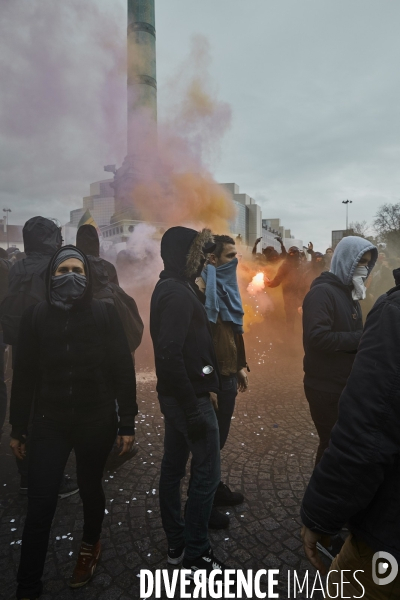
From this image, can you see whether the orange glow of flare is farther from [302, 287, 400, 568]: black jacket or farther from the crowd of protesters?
[302, 287, 400, 568]: black jacket

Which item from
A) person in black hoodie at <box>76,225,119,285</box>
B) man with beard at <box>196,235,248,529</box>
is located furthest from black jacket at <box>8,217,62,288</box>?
man with beard at <box>196,235,248,529</box>

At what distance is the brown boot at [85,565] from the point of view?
7.59 ft

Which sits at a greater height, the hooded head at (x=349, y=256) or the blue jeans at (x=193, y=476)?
the hooded head at (x=349, y=256)

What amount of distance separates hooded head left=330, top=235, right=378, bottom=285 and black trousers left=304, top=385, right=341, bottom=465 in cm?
82

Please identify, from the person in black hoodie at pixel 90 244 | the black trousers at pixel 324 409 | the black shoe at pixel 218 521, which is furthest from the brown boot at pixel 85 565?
the person in black hoodie at pixel 90 244

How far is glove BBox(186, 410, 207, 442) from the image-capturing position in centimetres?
220

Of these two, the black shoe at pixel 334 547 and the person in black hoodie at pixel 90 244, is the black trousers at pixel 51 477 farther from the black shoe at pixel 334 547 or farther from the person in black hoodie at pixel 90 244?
the person in black hoodie at pixel 90 244

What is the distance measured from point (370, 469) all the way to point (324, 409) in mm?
1518

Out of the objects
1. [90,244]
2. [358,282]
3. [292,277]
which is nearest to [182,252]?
[358,282]

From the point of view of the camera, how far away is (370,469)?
120 cm

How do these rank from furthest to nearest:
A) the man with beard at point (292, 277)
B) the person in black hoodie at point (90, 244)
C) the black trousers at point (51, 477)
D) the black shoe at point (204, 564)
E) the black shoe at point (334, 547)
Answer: the man with beard at point (292, 277) → the person in black hoodie at point (90, 244) → the black shoe at point (334, 547) → the black shoe at point (204, 564) → the black trousers at point (51, 477)

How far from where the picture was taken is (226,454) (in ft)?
12.9

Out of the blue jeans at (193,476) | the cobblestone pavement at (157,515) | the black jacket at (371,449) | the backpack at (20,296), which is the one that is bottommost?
the cobblestone pavement at (157,515)

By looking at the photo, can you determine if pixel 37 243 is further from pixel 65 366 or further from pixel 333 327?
pixel 333 327
